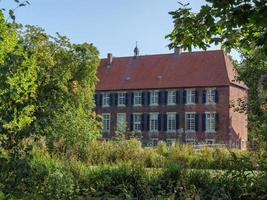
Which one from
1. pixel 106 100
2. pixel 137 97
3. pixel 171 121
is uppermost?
pixel 137 97

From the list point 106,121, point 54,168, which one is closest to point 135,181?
point 54,168

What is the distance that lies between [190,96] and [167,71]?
4.97 metres

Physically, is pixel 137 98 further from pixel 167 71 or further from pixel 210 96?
pixel 210 96

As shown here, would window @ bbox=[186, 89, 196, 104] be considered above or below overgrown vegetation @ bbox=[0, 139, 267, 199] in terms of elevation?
above

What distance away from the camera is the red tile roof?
57.2 meters

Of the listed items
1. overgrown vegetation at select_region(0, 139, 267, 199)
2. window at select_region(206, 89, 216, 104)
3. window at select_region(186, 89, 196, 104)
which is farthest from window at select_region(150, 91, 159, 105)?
overgrown vegetation at select_region(0, 139, 267, 199)

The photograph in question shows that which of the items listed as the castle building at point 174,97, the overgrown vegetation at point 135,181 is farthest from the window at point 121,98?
the overgrown vegetation at point 135,181

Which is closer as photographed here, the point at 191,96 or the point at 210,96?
the point at 210,96

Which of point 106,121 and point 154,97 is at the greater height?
point 154,97

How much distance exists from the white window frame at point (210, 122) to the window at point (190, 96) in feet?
7.21

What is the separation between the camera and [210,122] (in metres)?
56.0

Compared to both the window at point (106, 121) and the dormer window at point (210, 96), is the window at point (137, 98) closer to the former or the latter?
the window at point (106, 121)

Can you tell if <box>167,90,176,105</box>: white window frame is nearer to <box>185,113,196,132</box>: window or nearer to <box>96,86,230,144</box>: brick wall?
<box>96,86,230,144</box>: brick wall

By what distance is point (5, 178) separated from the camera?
17.3 feet
